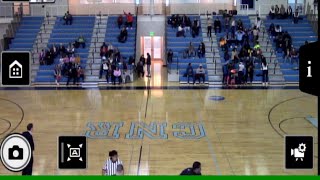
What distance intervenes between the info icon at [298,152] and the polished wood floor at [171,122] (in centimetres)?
193

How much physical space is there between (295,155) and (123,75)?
1677 cm

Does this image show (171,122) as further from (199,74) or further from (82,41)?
(82,41)

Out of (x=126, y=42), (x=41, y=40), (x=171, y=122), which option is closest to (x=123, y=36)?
(x=126, y=42)

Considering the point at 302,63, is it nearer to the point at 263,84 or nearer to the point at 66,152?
the point at 66,152

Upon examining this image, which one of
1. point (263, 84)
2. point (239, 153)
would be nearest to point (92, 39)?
point (263, 84)

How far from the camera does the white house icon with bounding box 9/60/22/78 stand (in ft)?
8.04

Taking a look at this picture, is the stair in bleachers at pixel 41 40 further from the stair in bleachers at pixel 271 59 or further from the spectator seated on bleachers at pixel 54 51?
the stair in bleachers at pixel 271 59

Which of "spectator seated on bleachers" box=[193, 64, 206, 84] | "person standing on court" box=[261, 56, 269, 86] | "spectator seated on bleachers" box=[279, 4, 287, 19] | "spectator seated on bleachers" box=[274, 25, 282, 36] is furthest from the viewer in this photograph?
"spectator seated on bleachers" box=[279, 4, 287, 19]

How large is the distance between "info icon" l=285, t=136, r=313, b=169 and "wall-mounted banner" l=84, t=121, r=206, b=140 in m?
7.25

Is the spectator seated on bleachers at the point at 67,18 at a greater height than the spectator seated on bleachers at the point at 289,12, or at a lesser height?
lesser

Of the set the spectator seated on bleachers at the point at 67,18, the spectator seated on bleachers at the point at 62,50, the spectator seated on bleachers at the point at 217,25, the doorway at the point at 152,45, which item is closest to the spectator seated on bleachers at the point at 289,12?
the spectator seated on bleachers at the point at 217,25

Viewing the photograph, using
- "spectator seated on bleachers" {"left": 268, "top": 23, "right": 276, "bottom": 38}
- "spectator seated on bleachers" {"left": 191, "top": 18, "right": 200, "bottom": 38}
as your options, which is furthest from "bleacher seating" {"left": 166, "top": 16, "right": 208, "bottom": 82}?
"spectator seated on bleachers" {"left": 268, "top": 23, "right": 276, "bottom": 38}

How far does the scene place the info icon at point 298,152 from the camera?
2758 millimetres

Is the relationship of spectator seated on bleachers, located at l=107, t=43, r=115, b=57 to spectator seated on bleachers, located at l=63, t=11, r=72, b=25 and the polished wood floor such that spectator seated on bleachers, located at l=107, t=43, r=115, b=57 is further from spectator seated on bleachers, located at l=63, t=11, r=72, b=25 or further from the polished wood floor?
the polished wood floor
